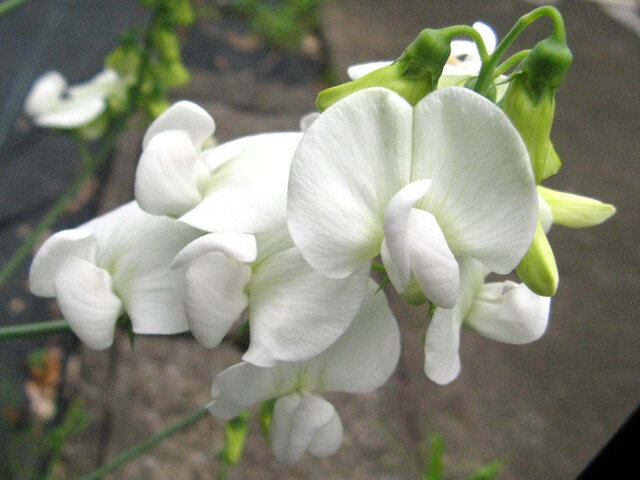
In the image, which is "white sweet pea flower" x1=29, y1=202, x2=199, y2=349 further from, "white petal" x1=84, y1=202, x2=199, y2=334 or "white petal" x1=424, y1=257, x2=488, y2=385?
"white petal" x1=424, y1=257, x2=488, y2=385

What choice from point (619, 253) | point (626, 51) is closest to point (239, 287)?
point (619, 253)

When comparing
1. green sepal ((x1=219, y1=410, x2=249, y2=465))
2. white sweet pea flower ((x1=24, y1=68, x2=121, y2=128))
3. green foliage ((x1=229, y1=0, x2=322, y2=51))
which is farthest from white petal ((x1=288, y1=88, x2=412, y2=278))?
green foliage ((x1=229, y1=0, x2=322, y2=51))

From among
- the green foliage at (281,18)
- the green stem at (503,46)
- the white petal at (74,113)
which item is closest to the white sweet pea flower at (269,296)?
A: the green stem at (503,46)

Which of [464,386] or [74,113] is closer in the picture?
[74,113]

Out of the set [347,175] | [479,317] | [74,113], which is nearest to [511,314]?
[479,317]

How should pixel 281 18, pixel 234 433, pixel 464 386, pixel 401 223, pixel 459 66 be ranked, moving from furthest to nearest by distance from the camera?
pixel 281 18, pixel 464 386, pixel 234 433, pixel 459 66, pixel 401 223

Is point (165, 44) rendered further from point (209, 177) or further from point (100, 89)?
point (209, 177)

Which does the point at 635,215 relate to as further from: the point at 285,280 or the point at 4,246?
the point at 285,280
